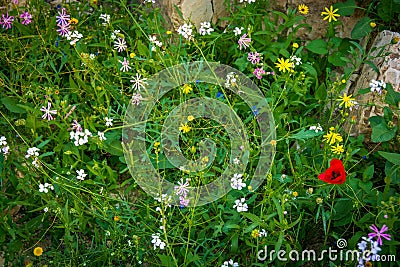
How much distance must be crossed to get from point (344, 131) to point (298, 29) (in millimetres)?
688

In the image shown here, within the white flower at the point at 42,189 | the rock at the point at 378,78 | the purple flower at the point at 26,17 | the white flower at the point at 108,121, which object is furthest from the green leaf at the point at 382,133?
the purple flower at the point at 26,17

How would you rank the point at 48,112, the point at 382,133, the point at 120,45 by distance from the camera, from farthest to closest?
1. the point at 120,45
2. the point at 48,112
3. the point at 382,133

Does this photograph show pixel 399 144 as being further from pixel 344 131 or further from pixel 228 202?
pixel 228 202

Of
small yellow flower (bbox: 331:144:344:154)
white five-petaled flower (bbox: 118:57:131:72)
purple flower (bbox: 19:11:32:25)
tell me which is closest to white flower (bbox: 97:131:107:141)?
white five-petaled flower (bbox: 118:57:131:72)

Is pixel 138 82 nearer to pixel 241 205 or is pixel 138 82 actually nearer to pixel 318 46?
pixel 241 205

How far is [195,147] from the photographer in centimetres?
Answer: 249

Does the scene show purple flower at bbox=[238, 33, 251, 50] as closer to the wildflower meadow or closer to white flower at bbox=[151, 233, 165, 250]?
the wildflower meadow

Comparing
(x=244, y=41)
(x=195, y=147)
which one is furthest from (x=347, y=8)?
(x=195, y=147)

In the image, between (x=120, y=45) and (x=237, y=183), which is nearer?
(x=237, y=183)

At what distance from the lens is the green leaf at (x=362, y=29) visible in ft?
9.07

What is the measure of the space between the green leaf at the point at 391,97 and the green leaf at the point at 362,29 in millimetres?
493

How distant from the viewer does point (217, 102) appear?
2.51 m

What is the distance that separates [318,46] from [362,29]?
0.23 m

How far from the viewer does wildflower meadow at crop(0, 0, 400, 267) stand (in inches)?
86.1
